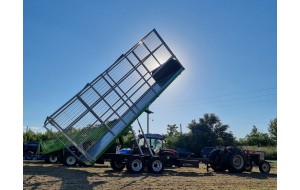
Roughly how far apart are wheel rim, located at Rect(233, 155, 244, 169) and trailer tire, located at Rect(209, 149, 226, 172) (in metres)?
0.42

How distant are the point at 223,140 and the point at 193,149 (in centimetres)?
424

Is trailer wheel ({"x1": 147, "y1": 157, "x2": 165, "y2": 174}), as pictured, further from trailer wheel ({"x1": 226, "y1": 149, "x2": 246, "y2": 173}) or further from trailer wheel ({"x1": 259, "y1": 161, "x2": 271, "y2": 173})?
trailer wheel ({"x1": 259, "y1": 161, "x2": 271, "y2": 173})

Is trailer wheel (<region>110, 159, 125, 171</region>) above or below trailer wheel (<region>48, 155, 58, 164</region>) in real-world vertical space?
above

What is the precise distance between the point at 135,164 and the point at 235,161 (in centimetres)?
396

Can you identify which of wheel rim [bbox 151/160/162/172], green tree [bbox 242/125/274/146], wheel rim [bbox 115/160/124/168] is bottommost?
green tree [bbox 242/125/274/146]

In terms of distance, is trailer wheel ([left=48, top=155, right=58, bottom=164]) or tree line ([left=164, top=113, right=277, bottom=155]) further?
tree line ([left=164, top=113, right=277, bottom=155])

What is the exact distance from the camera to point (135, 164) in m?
10.6

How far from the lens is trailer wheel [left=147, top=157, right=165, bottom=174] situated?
10.6 meters

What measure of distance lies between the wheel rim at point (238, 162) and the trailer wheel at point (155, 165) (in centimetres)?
294

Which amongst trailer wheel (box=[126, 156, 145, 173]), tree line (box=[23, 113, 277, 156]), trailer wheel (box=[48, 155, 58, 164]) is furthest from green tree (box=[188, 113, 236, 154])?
trailer wheel (box=[126, 156, 145, 173])

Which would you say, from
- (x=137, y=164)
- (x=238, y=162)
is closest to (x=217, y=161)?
(x=238, y=162)

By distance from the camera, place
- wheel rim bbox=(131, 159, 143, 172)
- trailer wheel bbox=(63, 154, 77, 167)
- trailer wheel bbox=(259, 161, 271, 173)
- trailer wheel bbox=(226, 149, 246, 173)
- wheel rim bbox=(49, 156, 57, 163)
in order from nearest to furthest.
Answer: wheel rim bbox=(131, 159, 143, 172) → trailer wheel bbox=(226, 149, 246, 173) → trailer wheel bbox=(259, 161, 271, 173) → trailer wheel bbox=(63, 154, 77, 167) → wheel rim bbox=(49, 156, 57, 163)

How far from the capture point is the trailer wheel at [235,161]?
11.8 meters
